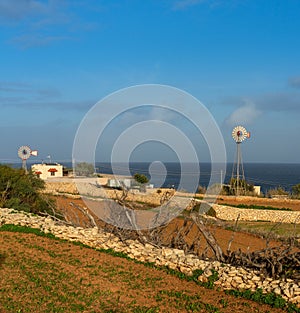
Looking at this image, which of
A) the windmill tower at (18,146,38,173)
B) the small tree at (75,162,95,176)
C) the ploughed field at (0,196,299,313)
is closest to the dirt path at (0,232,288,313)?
the ploughed field at (0,196,299,313)

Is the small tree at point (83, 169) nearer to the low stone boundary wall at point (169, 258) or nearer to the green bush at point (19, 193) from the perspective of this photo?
the green bush at point (19, 193)

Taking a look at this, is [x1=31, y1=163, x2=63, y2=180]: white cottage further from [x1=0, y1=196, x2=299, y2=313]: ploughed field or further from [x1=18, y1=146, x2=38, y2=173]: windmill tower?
[x1=0, y1=196, x2=299, y2=313]: ploughed field

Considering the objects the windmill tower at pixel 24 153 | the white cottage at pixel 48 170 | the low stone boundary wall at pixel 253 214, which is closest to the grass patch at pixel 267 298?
the low stone boundary wall at pixel 253 214

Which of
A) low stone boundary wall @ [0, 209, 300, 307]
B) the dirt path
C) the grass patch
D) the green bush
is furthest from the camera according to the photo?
the green bush

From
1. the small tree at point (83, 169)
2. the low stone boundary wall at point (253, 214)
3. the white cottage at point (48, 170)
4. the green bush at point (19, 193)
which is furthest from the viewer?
the small tree at point (83, 169)

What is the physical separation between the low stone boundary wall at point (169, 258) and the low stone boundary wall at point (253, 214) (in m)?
16.6

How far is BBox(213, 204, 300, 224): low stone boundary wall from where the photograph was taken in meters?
29.0

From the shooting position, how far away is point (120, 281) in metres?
10.3

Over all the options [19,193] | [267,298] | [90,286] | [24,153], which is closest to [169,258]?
[90,286]

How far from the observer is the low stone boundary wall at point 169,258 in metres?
9.35

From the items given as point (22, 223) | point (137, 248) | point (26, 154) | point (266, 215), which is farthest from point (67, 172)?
point (137, 248)

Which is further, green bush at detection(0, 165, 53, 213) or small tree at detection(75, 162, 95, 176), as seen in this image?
small tree at detection(75, 162, 95, 176)

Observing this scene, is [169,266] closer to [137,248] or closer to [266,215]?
[137,248]

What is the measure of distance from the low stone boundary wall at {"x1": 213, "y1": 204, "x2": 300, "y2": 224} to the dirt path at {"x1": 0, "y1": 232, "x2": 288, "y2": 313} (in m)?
18.4
